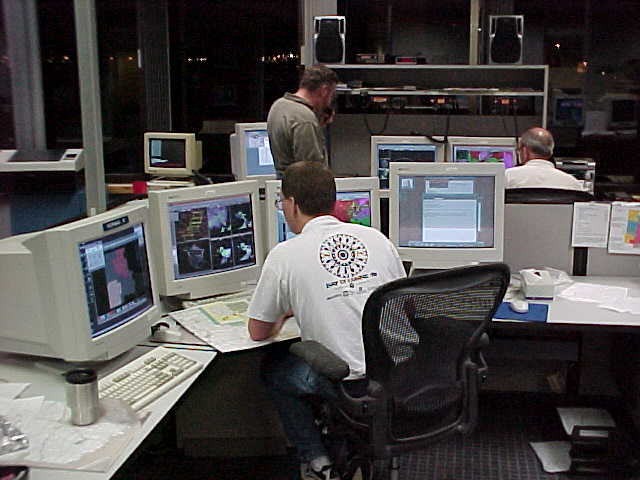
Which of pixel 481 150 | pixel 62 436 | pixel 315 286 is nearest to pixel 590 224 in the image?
pixel 315 286

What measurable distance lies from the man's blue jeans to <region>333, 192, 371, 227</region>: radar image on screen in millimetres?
641

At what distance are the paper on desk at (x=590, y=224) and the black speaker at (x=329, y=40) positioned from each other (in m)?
2.65

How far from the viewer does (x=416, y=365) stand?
6.66 ft

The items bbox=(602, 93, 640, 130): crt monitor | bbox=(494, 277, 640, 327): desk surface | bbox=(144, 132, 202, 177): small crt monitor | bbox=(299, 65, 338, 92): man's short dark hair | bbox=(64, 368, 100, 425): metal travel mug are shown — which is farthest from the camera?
bbox=(602, 93, 640, 130): crt monitor

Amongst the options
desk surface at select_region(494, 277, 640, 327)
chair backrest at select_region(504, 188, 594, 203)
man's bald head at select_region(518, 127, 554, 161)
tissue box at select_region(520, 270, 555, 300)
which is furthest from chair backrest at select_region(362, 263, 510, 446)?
man's bald head at select_region(518, 127, 554, 161)

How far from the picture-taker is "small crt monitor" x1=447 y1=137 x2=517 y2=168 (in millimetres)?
4484

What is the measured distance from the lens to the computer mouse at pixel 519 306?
257cm

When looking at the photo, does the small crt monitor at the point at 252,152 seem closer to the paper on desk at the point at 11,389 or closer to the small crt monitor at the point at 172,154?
the small crt monitor at the point at 172,154

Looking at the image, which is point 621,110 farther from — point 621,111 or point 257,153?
point 257,153

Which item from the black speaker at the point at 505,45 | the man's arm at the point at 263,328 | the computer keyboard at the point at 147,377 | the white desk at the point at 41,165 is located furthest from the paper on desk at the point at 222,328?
the black speaker at the point at 505,45

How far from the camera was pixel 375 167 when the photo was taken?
4492mm

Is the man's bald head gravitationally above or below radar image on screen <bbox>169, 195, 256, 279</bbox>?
above

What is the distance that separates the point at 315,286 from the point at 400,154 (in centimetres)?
257

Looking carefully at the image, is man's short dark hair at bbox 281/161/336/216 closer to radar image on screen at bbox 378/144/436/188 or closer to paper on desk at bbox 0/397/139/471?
paper on desk at bbox 0/397/139/471
